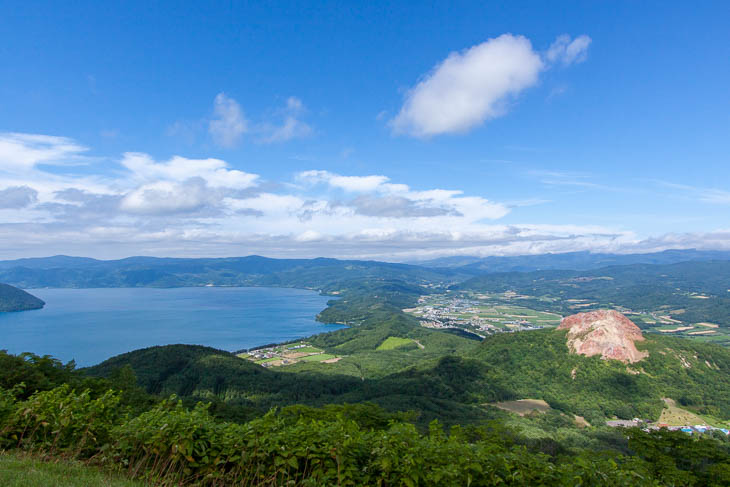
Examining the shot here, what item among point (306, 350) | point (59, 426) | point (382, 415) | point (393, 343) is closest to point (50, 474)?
point (59, 426)

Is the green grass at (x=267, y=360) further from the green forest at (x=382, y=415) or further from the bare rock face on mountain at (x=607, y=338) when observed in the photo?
the bare rock face on mountain at (x=607, y=338)

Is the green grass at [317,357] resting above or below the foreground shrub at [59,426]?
below

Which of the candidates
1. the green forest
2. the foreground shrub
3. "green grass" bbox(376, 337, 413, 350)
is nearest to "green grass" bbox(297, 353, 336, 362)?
the green forest

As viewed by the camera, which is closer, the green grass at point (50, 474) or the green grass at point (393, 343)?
the green grass at point (50, 474)

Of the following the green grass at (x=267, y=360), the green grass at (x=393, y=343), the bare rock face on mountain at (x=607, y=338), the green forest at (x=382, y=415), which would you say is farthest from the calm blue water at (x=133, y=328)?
the bare rock face on mountain at (x=607, y=338)

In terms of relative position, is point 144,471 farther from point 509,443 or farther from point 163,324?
point 163,324

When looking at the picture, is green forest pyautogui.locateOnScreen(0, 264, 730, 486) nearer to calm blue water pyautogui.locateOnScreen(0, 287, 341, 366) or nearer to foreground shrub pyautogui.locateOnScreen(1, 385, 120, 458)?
foreground shrub pyautogui.locateOnScreen(1, 385, 120, 458)
